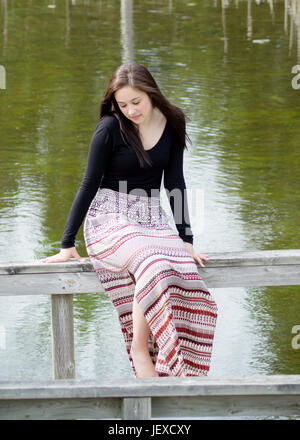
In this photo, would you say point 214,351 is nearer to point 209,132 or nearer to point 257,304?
point 257,304

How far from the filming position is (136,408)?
256 cm

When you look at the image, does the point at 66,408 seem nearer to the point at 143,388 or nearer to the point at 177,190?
the point at 143,388

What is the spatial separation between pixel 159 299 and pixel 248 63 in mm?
8116

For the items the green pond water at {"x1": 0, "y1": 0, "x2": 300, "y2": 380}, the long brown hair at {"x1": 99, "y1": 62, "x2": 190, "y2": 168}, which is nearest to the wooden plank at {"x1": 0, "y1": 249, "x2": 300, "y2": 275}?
the long brown hair at {"x1": 99, "y1": 62, "x2": 190, "y2": 168}

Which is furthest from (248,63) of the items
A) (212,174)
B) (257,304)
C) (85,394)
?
(85,394)

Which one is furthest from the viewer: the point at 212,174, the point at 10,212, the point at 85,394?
the point at 212,174

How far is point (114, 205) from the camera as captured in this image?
329 centimetres

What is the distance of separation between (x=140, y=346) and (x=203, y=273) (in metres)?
0.36

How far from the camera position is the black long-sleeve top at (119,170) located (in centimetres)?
322

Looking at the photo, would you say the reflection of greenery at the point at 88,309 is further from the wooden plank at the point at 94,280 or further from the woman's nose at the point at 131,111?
the woman's nose at the point at 131,111

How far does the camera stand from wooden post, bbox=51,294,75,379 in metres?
3.15

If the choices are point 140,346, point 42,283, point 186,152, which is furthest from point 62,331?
point 186,152

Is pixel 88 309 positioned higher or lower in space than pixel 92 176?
lower

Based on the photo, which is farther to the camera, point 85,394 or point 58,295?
point 58,295
